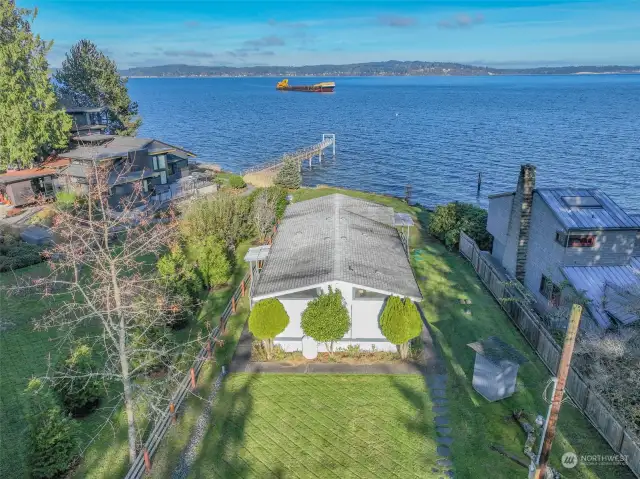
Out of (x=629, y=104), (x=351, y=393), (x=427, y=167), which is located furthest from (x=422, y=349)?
(x=629, y=104)

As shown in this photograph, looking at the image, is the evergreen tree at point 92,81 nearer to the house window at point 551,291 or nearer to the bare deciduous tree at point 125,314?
the bare deciduous tree at point 125,314

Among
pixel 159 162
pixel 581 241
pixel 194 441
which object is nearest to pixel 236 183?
pixel 159 162

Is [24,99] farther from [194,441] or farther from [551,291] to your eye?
[551,291]

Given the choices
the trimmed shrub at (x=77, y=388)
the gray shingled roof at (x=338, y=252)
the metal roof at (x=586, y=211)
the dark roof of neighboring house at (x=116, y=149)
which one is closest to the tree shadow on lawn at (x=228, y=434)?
the gray shingled roof at (x=338, y=252)

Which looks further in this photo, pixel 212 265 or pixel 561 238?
pixel 212 265

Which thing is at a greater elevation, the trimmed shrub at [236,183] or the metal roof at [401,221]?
the metal roof at [401,221]

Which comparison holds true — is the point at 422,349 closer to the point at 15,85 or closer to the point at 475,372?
the point at 475,372
